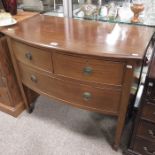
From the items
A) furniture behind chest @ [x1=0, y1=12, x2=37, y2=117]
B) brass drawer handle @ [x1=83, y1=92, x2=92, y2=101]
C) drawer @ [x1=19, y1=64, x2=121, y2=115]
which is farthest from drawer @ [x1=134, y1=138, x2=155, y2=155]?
furniture behind chest @ [x1=0, y1=12, x2=37, y2=117]

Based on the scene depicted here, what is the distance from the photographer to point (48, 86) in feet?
4.17

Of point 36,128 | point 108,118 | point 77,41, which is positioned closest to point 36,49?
point 77,41

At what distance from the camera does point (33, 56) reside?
3.90 feet

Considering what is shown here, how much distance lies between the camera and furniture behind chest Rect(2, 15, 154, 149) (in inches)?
38.1

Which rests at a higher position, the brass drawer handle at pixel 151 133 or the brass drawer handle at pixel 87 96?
the brass drawer handle at pixel 87 96

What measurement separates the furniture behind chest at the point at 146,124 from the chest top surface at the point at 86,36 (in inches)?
6.5

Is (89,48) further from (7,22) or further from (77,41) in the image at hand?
(7,22)

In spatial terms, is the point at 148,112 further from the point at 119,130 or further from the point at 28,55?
the point at 28,55

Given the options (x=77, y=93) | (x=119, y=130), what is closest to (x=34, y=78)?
(x=77, y=93)

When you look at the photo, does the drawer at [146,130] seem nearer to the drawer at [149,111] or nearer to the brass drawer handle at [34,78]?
the drawer at [149,111]

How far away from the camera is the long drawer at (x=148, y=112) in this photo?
1.00 meters

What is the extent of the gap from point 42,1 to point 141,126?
4.71 feet

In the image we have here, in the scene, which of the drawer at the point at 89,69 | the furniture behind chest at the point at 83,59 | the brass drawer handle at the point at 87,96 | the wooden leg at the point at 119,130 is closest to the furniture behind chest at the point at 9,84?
the furniture behind chest at the point at 83,59

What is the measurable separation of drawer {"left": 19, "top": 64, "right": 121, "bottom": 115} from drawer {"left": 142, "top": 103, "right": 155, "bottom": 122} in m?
0.16
